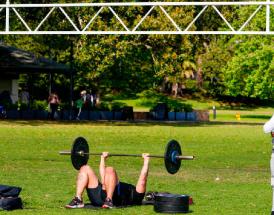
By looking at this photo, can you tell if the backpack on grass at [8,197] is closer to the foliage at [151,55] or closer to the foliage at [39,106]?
the foliage at [151,55]

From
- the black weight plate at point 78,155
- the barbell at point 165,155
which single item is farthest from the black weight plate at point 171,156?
the black weight plate at point 78,155

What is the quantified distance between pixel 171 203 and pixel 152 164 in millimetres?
12743

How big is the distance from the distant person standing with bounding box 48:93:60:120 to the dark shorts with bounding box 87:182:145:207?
42.9 metres

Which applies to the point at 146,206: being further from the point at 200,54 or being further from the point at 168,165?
the point at 200,54

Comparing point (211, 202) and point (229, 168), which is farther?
point (229, 168)

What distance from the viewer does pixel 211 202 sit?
58.8 ft

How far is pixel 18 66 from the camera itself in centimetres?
6038

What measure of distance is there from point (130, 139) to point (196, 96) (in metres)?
59.0

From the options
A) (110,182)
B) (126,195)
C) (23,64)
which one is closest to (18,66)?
(23,64)

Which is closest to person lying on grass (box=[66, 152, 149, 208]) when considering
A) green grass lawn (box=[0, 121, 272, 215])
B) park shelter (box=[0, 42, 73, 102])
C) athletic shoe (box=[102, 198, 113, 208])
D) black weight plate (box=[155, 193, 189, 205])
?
athletic shoe (box=[102, 198, 113, 208])

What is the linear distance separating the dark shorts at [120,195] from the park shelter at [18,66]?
44.2 metres

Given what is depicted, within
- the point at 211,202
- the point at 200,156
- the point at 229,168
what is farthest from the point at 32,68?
the point at 211,202

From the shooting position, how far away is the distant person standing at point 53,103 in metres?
59.6

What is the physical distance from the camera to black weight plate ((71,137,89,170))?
667 inches
